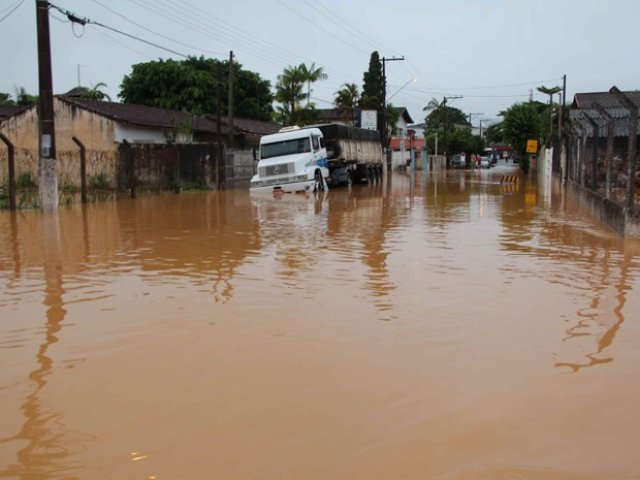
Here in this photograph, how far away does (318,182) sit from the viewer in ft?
96.5

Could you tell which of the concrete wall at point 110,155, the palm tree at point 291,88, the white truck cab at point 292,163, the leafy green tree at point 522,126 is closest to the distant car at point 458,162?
the leafy green tree at point 522,126

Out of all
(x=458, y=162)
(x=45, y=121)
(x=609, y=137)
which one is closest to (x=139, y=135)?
(x=45, y=121)

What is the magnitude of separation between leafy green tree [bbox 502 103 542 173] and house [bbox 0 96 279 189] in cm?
2933

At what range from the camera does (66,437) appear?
415 cm

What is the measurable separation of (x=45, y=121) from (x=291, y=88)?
37617 millimetres

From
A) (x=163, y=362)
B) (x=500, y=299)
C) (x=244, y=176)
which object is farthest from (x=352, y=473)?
(x=244, y=176)

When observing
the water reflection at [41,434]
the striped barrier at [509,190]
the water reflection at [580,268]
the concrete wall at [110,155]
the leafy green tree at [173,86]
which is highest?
the leafy green tree at [173,86]

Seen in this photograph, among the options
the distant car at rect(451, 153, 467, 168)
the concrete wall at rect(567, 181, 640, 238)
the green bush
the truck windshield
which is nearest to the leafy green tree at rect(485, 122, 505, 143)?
the distant car at rect(451, 153, 467, 168)

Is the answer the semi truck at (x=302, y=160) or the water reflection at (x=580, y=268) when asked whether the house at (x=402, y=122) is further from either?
the water reflection at (x=580, y=268)

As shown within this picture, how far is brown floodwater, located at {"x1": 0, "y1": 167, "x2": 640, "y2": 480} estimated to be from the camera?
12.8ft

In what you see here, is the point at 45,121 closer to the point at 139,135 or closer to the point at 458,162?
the point at 139,135

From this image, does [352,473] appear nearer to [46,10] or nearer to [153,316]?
[153,316]

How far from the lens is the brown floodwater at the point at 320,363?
390 cm

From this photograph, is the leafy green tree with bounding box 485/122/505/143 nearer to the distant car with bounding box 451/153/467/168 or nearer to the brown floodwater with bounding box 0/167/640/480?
the distant car with bounding box 451/153/467/168
